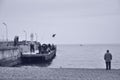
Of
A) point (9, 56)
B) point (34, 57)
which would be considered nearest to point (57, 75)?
point (9, 56)

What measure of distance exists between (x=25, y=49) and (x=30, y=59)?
415 inches

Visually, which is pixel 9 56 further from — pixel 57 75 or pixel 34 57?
pixel 57 75

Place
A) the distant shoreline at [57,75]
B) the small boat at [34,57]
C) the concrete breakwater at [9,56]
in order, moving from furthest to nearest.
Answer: the small boat at [34,57]
the concrete breakwater at [9,56]
the distant shoreline at [57,75]

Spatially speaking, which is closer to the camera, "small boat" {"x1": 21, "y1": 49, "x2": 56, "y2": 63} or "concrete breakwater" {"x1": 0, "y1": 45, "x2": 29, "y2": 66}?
"concrete breakwater" {"x1": 0, "y1": 45, "x2": 29, "y2": 66}

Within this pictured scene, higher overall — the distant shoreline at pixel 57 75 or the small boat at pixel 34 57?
the distant shoreline at pixel 57 75

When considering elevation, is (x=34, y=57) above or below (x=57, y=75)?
below

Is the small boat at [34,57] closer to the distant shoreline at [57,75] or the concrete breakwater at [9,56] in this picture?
the concrete breakwater at [9,56]

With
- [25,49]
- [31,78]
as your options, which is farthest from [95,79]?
[25,49]

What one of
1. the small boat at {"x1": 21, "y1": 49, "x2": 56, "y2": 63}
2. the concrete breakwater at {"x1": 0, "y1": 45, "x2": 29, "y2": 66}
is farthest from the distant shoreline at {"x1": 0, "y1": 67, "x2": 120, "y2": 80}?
the small boat at {"x1": 21, "y1": 49, "x2": 56, "y2": 63}

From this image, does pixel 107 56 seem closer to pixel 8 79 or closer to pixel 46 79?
pixel 46 79

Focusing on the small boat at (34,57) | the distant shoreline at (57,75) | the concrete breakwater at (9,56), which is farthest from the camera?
the small boat at (34,57)

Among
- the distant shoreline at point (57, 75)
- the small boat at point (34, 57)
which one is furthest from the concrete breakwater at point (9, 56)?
the distant shoreline at point (57, 75)

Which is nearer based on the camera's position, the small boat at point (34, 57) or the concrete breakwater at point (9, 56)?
the concrete breakwater at point (9, 56)

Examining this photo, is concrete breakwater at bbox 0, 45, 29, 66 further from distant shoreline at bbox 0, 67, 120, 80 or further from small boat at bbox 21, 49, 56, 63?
distant shoreline at bbox 0, 67, 120, 80
